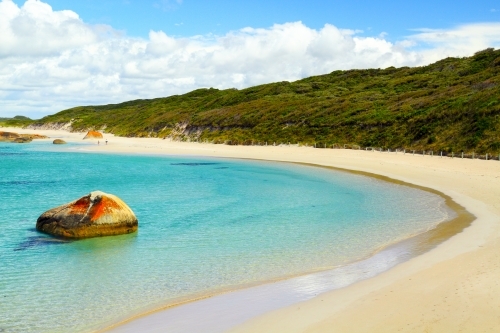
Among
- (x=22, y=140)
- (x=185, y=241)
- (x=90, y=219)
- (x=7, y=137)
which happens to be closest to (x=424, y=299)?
(x=185, y=241)

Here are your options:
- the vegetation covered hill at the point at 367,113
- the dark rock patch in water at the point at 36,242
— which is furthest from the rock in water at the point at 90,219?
the vegetation covered hill at the point at 367,113

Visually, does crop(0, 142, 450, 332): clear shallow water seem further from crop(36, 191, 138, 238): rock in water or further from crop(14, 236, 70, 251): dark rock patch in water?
crop(36, 191, 138, 238): rock in water

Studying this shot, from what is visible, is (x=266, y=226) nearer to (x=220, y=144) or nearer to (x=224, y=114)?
(x=220, y=144)

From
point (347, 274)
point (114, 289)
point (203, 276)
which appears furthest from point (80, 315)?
point (347, 274)

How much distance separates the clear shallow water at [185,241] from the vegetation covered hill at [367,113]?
20.0m

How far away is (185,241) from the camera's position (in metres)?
17.3

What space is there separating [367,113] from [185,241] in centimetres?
5457

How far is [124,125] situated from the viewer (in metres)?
133

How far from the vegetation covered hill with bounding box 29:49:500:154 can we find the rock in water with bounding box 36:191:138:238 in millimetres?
34167

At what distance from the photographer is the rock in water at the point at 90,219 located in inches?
696

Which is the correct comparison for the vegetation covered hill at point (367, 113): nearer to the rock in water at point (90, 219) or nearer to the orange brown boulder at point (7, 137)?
the orange brown boulder at point (7, 137)

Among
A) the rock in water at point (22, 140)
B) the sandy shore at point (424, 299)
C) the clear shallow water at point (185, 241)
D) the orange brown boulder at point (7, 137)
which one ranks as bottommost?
the clear shallow water at point (185, 241)

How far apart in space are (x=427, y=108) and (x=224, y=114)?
143 ft

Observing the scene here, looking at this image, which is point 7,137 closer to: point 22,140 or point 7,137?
point 7,137
